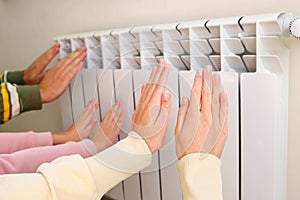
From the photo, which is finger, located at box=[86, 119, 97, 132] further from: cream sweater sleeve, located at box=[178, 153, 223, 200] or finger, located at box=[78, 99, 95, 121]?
cream sweater sleeve, located at box=[178, 153, 223, 200]

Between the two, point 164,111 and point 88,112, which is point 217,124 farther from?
point 88,112

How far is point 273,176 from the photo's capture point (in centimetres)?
60

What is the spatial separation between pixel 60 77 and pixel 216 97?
49cm

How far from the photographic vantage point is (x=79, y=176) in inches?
20.3

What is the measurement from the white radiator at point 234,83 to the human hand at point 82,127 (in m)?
0.10

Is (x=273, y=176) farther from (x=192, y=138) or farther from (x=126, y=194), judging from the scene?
(x=126, y=194)

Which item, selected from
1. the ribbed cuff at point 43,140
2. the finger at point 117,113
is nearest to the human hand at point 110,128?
the finger at point 117,113

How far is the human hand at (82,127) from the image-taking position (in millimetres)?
888

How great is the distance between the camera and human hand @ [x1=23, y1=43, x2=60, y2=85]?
3.28 feet

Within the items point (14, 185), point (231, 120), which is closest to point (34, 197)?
point (14, 185)

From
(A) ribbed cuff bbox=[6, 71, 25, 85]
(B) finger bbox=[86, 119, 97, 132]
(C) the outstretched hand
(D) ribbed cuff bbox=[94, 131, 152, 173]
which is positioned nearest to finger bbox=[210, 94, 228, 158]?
(C) the outstretched hand

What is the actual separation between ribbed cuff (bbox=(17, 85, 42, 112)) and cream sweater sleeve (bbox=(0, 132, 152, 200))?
40 centimetres

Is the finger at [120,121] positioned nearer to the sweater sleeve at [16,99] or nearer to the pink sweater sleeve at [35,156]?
the pink sweater sleeve at [35,156]

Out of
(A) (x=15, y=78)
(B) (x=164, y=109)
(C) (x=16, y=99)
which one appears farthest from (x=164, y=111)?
(A) (x=15, y=78)
